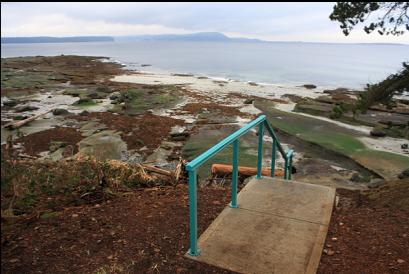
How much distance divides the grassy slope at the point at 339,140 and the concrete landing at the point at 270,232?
8.01 meters

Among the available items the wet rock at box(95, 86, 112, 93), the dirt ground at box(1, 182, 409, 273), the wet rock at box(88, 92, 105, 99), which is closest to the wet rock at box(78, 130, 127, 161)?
the dirt ground at box(1, 182, 409, 273)

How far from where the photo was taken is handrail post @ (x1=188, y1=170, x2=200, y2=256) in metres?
3.27

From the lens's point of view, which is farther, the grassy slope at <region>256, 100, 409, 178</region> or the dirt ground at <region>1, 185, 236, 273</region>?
the grassy slope at <region>256, 100, 409, 178</region>

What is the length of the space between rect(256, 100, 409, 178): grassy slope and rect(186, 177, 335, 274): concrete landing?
8012 mm

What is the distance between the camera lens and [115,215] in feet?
15.1

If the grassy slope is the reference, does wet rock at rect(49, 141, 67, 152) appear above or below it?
above

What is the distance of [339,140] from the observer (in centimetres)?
1567

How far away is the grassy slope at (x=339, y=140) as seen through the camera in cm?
1268

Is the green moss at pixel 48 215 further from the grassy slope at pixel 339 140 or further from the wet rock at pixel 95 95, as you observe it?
the wet rock at pixel 95 95

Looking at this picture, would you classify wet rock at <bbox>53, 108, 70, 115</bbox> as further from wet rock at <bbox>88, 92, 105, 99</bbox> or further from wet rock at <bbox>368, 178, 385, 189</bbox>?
wet rock at <bbox>368, 178, 385, 189</bbox>

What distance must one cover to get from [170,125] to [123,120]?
8.11ft

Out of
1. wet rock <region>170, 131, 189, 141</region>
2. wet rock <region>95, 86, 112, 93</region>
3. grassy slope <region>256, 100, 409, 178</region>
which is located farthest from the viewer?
wet rock <region>95, 86, 112, 93</region>

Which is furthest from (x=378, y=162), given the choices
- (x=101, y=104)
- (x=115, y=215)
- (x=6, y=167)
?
(x=101, y=104)

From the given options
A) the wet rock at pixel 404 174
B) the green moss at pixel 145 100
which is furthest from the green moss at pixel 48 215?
the green moss at pixel 145 100
